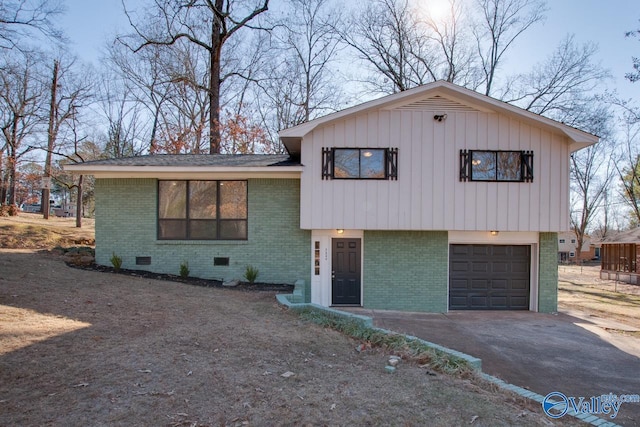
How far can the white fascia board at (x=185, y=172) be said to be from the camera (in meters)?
11.1

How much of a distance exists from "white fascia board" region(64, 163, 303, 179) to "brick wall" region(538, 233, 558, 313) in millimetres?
7705

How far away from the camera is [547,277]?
477 inches

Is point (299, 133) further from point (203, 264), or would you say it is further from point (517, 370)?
point (517, 370)

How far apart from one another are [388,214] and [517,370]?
540 centimetres

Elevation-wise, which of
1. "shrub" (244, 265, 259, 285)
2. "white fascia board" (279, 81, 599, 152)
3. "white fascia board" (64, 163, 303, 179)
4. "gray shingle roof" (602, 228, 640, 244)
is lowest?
"shrub" (244, 265, 259, 285)

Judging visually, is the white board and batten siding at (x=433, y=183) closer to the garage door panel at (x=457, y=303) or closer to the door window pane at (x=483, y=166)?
the door window pane at (x=483, y=166)

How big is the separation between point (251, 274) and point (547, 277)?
8857 mm

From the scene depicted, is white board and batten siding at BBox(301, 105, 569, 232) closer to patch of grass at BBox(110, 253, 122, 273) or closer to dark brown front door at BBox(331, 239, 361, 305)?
dark brown front door at BBox(331, 239, 361, 305)

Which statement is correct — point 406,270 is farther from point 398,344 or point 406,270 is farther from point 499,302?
point 398,344

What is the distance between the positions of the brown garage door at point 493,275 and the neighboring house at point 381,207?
31 millimetres

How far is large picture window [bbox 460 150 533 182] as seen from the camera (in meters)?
11.4

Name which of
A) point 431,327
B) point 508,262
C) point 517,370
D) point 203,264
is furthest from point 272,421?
point 508,262

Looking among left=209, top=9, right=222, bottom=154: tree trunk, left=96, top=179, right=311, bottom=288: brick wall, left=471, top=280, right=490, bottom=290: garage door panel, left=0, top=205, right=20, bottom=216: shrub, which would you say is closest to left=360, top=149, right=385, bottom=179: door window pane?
left=96, top=179, right=311, bottom=288: brick wall

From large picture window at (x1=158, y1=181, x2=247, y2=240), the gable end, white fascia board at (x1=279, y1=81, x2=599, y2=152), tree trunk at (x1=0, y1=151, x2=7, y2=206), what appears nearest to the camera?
white fascia board at (x1=279, y1=81, x2=599, y2=152)
